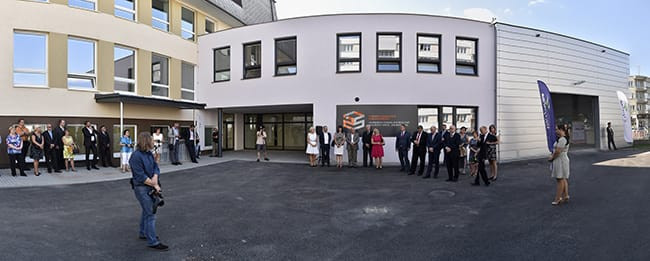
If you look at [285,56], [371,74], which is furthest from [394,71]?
[285,56]

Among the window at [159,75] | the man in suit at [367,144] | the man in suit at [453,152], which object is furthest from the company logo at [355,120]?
the window at [159,75]

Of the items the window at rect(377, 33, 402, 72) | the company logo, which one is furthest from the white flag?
the company logo

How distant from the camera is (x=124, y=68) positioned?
42.8 ft

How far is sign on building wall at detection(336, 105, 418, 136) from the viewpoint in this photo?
12.5 metres

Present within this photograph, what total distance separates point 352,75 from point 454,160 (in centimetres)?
550

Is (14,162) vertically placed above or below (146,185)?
below

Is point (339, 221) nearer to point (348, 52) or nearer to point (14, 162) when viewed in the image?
point (348, 52)

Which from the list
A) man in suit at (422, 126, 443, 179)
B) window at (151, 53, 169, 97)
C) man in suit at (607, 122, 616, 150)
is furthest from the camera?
man in suit at (607, 122, 616, 150)

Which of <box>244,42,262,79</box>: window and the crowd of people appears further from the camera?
<box>244,42,262,79</box>: window

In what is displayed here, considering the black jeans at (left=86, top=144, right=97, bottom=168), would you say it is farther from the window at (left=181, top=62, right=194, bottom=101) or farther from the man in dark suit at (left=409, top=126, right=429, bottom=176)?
the man in dark suit at (left=409, top=126, right=429, bottom=176)

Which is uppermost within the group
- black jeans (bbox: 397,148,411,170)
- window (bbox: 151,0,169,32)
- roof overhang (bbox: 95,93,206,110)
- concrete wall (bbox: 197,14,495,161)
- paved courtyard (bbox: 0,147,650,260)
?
window (bbox: 151,0,169,32)

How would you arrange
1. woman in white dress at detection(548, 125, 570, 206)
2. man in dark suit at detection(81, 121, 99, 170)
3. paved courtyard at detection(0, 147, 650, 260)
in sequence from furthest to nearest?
man in dark suit at detection(81, 121, 99, 170) → woman in white dress at detection(548, 125, 570, 206) → paved courtyard at detection(0, 147, 650, 260)

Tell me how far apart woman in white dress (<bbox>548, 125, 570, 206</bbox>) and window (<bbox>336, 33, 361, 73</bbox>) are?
781 centimetres

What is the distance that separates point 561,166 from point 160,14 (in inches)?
626
